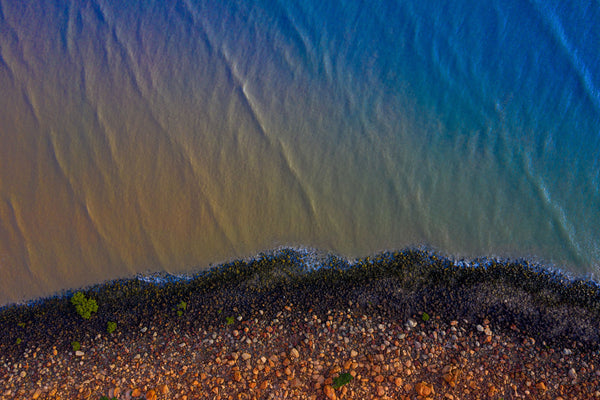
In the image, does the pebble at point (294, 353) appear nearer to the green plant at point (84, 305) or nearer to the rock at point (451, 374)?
the rock at point (451, 374)

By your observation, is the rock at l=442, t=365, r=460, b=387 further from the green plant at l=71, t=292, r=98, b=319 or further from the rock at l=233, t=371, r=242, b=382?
the green plant at l=71, t=292, r=98, b=319

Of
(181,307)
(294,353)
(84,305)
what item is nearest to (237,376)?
(294,353)

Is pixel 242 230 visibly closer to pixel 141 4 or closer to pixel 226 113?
pixel 226 113

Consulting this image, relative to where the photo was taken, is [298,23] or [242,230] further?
[298,23]

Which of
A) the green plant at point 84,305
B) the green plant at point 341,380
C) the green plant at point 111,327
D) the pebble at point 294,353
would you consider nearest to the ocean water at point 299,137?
the green plant at point 84,305

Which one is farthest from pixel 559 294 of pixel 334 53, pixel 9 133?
pixel 9 133

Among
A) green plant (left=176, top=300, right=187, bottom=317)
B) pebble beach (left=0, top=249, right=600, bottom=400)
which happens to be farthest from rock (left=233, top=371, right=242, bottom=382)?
green plant (left=176, top=300, right=187, bottom=317)

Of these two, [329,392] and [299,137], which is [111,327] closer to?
[329,392]
